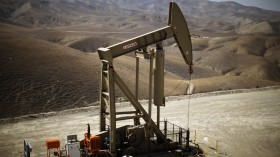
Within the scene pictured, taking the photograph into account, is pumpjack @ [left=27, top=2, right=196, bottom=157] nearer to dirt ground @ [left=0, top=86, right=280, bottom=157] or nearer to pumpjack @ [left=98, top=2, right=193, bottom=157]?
pumpjack @ [left=98, top=2, right=193, bottom=157]

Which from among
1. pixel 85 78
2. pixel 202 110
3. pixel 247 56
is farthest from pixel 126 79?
pixel 247 56

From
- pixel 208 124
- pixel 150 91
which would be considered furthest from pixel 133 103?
pixel 208 124

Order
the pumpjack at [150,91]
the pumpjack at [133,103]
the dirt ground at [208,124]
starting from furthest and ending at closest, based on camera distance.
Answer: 1. the dirt ground at [208,124]
2. the pumpjack at [150,91]
3. the pumpjack at [133,103]

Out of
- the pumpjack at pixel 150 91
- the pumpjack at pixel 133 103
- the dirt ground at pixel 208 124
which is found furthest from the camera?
the dirt ground at pixel 208 124

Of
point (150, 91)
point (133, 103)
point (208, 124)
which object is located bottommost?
point (208, 124)

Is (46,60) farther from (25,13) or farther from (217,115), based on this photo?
(25,13)

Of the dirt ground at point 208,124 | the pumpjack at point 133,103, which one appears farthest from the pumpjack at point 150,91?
the dirt ground at point 208,124

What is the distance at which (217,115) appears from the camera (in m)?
24.3

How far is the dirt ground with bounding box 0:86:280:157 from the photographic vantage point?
17.4 m

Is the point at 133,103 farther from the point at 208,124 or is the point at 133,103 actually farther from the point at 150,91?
the point at 208,124

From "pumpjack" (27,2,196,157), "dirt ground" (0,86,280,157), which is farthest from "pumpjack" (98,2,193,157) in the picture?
"dirt ground" (0,86,280,157)

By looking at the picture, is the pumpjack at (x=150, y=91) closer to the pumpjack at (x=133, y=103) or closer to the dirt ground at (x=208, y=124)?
the pumpjack at (x=133, y=103)

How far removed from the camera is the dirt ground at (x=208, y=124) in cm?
1742

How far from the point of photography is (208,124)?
21906 mm
